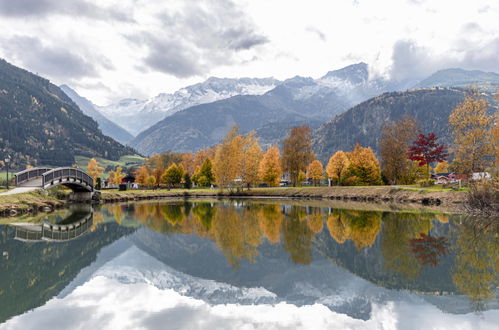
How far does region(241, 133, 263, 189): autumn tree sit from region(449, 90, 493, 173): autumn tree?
42327 mm

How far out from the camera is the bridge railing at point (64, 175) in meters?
53.0

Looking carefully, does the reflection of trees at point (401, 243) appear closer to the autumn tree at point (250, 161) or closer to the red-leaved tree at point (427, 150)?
the red-leaved tree at point (427, 150)

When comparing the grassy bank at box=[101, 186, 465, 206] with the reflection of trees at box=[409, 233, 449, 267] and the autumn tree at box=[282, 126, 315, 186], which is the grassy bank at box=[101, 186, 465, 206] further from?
the reflection of trees at box=[409, 233, 449, 267]

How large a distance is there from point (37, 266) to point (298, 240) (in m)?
15.4

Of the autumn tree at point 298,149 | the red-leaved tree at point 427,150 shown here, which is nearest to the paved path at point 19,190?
the autumn tree at point 298,149

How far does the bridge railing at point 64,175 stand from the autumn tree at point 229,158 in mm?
26684

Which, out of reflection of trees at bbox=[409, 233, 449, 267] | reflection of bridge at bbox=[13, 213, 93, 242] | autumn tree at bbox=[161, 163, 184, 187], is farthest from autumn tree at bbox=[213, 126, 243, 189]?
reflection of trees at bbox=[409, 233, 449, 267]

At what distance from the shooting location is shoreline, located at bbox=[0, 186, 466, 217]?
45781 millimetres

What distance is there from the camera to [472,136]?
1945 inches

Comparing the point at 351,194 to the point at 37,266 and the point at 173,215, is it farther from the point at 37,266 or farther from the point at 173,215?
the point at 37,266

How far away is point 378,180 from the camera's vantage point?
81438mm

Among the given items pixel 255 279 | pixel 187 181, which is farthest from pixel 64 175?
pixel 187 181

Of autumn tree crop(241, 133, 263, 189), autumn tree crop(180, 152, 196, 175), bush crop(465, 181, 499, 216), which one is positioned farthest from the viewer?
autumn tree crop(180, 152, 196, 175)

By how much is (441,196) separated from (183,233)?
40.4 m
